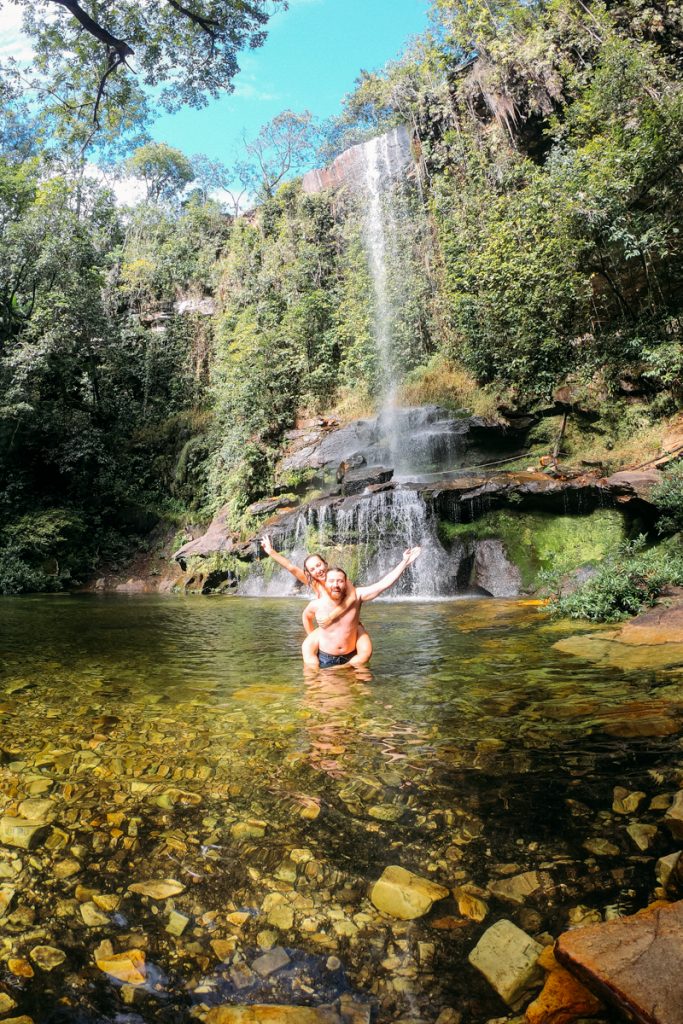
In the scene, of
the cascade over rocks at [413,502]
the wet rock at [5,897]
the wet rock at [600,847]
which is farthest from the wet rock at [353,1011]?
the cascade over rocks at [413,502]

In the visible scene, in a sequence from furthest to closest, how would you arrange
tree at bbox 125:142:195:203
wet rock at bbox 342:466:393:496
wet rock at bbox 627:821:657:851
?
tree at bbox 125:142:195:203
wet rock at bbox 342:466:393:496
wet rock at bbox 627:821:657:851

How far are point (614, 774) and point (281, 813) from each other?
1458 mm

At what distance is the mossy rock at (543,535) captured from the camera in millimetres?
10977

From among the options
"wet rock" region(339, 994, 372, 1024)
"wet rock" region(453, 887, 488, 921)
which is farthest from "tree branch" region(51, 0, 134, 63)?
"wet rock" region(339, 994, 372, 1024)

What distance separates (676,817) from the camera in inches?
84.4

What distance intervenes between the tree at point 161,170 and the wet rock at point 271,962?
4111 centimetres

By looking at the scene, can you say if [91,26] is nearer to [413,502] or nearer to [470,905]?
[413,502]

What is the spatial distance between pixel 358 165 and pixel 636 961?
85.0ft

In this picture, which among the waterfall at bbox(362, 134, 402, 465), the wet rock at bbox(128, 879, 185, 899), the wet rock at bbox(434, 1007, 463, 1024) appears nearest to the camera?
the wet rock at bbox(434, 1007, 463, 1024)

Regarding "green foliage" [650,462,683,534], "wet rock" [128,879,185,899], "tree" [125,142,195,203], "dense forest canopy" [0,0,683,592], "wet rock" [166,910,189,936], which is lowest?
"wet rock" [166,910,189,936]

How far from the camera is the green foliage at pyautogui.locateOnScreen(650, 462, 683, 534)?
8.99 meters

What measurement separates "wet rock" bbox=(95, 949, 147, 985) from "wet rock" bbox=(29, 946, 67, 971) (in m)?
0.10

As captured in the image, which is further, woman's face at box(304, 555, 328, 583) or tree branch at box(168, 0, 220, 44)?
tree branch at box(168, 0, 220, 44)

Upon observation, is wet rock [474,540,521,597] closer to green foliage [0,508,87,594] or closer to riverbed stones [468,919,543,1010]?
riverbed stones [468,919,543,1010]
